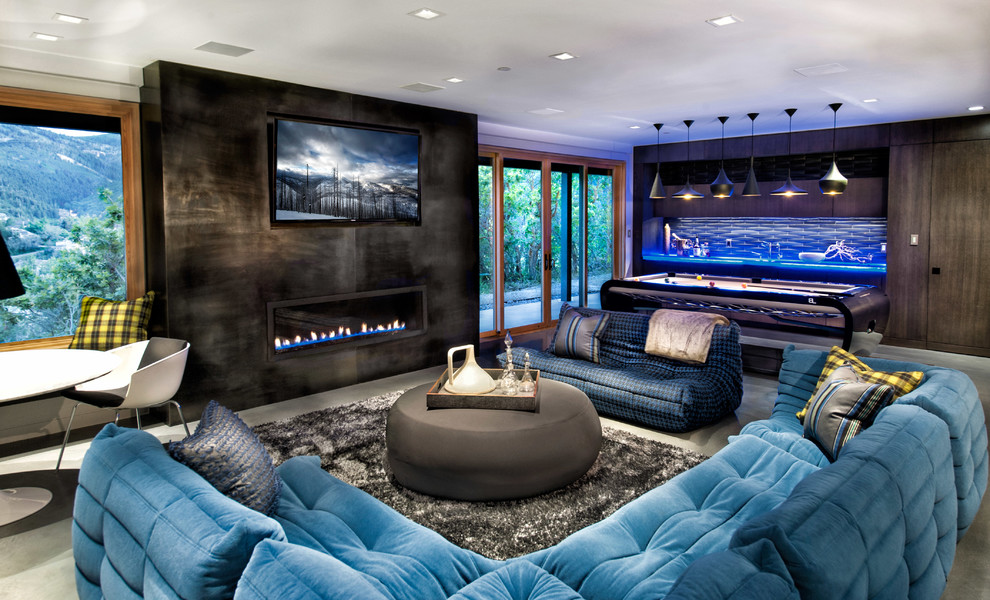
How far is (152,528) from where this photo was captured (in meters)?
1.70

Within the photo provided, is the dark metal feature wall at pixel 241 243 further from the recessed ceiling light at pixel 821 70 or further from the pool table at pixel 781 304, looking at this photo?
the recessed ceiling light at pixel 821 70

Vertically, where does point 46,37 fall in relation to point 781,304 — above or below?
above

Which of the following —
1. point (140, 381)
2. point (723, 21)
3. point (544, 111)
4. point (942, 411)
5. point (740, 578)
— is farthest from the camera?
point (544, 111)

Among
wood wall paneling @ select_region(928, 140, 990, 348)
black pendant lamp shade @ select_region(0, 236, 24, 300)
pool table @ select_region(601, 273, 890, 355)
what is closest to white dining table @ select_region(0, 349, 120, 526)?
black pendant lamp shade @ select_region(0, 236, 24, 300)

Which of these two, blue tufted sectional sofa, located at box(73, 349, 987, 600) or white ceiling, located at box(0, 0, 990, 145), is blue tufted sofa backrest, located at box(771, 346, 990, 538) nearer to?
blue tufted sectional sofa, located at box(73, 349, 987, 600)

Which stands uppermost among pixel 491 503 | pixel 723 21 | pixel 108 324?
pixel 723 21

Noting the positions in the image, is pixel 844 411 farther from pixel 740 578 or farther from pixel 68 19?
pixel 68 19

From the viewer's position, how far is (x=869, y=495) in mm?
1785

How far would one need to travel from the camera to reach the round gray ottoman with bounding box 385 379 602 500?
10.6 ft

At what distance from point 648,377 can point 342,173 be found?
125 inches

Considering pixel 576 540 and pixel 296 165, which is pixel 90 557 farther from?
pixel 296 165

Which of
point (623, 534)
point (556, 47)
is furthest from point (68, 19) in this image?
point (623, 534)

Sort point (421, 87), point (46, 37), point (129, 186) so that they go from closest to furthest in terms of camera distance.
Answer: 1. point (46, 37)
2. point (129, 186)
3. point (421, 87)

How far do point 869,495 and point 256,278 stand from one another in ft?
15.0
